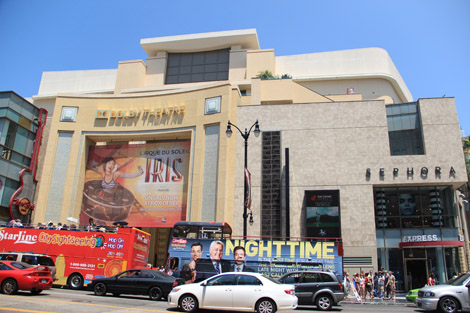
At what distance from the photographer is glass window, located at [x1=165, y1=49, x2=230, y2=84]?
5134cm

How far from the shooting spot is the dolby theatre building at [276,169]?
3172 centimetres

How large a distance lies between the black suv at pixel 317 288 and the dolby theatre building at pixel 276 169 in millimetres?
14472

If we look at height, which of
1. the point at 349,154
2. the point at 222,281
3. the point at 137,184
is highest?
the point at 349,154

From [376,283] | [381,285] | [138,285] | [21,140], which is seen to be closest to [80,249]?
[138,285]

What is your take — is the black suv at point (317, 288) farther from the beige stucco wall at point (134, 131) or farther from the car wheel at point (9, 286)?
the beige stucco wall at point (134, 131)

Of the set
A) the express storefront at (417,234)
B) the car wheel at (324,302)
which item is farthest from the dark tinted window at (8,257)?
the express storefront at (417,234)

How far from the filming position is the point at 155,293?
701 inches

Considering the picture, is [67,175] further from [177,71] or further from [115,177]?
[177,71]

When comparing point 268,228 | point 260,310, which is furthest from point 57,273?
point 268,228

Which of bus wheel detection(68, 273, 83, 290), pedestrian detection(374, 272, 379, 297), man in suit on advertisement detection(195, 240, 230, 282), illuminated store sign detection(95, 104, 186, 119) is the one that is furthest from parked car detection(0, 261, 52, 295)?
illuminated store sign detection(95, 104, 186, 119)

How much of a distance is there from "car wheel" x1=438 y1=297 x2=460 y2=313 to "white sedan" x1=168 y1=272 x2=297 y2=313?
5.91 m

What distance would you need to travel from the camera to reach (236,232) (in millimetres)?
33125

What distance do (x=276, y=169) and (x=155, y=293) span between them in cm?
1912

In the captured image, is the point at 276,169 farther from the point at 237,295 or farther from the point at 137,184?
the point at 237,295
